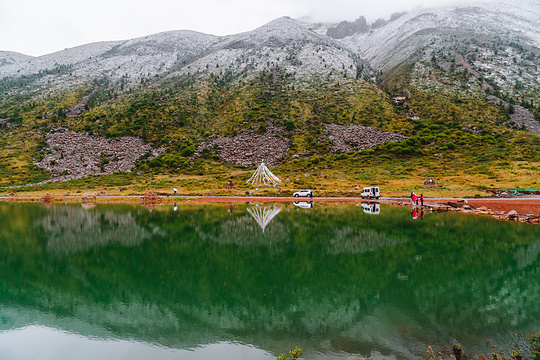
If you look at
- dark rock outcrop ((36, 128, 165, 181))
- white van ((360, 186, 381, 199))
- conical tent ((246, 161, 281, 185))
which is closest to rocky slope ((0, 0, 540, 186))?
dark rock outcrop ((36, 128, 165, 181))

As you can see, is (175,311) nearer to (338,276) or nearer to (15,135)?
(338,276)

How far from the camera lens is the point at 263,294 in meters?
13.3

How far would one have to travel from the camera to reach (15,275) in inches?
659

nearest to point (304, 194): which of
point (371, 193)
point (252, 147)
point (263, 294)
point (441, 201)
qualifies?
point (371, 193)

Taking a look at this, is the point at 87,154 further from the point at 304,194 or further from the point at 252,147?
the point at 304,194

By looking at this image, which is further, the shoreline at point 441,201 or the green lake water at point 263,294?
the shoreline at point 441,201

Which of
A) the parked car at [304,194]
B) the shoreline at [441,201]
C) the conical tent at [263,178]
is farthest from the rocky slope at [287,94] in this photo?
the parked car at [304,194]

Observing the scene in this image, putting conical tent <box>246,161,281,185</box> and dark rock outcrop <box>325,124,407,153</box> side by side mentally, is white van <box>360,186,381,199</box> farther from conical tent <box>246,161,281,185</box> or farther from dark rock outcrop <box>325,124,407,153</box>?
dark rock outcrop <box>325,124,407,153</box>

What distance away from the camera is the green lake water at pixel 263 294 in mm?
9883

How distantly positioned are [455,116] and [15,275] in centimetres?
12497

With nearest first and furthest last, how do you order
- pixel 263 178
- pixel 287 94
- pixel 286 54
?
pixel 263 178 < pixel 287 94 < pixel 286 54

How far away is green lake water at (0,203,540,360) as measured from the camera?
389 inches

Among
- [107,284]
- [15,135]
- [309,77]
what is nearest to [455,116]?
[309,77]

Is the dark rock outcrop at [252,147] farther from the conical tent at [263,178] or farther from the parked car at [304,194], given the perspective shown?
the parked car at [304,194]
